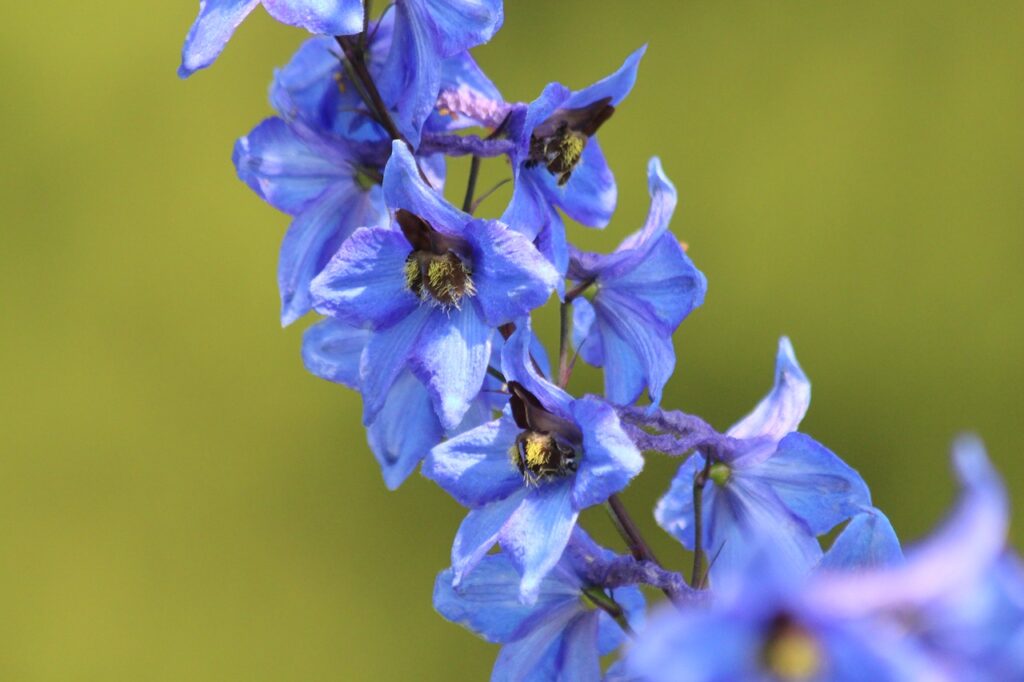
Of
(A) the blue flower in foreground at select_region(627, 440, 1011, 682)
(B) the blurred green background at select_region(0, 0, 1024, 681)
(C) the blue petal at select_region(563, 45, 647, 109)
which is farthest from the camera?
(B) the blurred green background at select_region(0, 0, 1024, 681)

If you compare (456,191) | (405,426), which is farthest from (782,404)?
(456,191)

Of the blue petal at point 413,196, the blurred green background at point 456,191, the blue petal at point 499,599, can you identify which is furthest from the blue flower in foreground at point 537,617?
the blurred green background at point 456,191

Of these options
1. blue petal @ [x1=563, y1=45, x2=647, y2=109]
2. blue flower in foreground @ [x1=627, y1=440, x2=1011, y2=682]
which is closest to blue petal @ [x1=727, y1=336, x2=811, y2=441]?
blue petal @ [x1=563, y1=45, x2=647, y2=109]

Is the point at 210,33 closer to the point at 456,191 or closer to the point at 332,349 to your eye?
the point at 332,349

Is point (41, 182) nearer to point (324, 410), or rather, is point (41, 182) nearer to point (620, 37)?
point (324, 410)

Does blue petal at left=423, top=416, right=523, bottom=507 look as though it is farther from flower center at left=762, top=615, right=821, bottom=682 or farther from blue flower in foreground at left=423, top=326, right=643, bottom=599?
flower center at left=762, top=615, right=821, bottom=682

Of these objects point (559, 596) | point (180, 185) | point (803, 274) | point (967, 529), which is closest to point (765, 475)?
point (559, 596)
